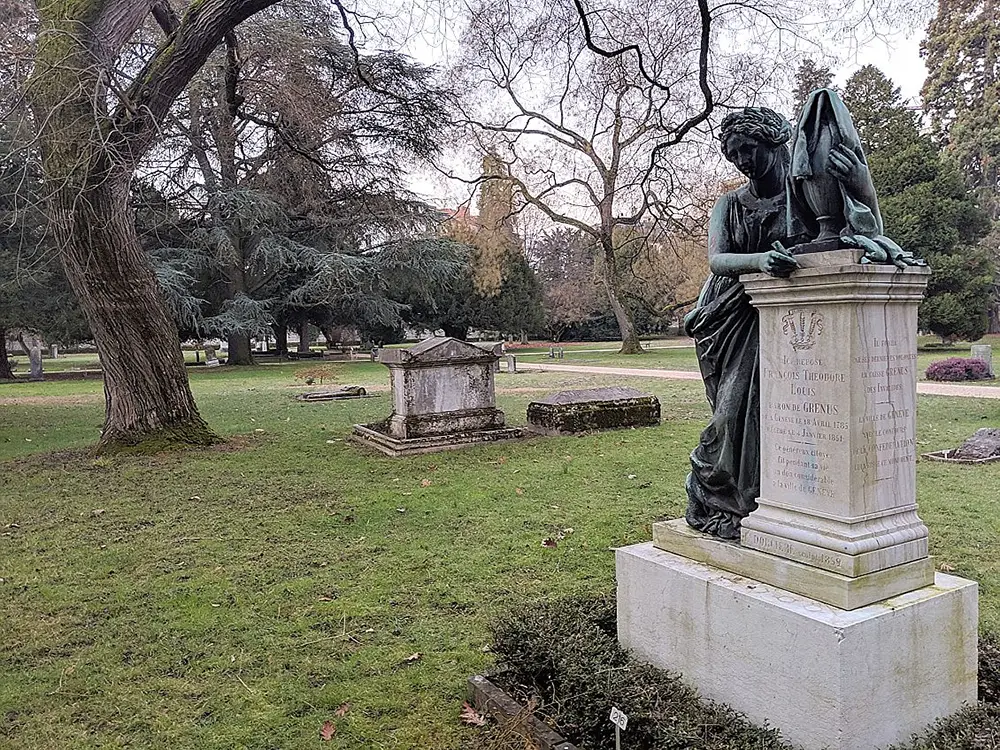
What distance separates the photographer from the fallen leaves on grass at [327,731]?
347 centimetres

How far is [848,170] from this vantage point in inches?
126

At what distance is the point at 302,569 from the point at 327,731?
2420mm

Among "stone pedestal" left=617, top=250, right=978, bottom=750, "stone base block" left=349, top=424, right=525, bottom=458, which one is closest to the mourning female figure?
"stone pedestal" left=617, top=250, right=978, bottom=750

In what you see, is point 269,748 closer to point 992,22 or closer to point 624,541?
point 624,541

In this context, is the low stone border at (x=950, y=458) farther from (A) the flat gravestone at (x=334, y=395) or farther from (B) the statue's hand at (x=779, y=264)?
(A) the flat gravestone at (x=334, y=395)

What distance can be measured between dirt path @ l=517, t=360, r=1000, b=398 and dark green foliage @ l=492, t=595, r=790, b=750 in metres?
15.3

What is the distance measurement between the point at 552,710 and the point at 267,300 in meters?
30.3

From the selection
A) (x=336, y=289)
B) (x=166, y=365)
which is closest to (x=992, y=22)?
(x=336, y=289)

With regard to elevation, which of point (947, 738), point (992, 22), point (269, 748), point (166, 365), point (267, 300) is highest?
point (992, 22)

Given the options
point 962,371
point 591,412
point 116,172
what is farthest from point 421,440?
point 962,371

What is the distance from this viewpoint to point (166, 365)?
11.1 metres

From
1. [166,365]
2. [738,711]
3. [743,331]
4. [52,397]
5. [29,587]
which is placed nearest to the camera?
[738,711]

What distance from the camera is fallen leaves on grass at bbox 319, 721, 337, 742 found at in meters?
3.47

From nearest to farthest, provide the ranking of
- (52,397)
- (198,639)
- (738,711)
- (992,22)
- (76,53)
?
1. (738,711)
2. (198,639)
3. (76,53)
4. (52,397)
5. (992,22)
